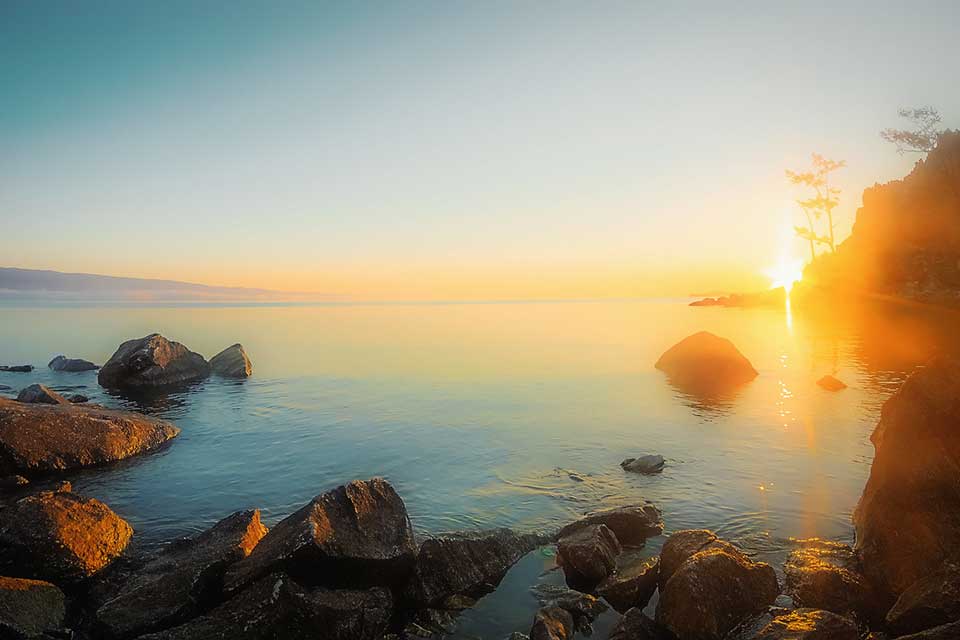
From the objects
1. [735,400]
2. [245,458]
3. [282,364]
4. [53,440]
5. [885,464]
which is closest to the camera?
[885,464]

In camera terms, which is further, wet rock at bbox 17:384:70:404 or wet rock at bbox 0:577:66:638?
wet rock at bbox 17:384:70:404

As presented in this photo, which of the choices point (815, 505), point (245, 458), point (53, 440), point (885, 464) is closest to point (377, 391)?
point (245, 458)

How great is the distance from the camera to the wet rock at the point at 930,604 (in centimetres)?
906

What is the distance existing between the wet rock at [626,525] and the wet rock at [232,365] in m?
42.6

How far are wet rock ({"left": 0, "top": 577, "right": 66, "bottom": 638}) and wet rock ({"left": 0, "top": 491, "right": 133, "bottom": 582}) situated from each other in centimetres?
129

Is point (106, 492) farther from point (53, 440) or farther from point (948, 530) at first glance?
point (948, 530)

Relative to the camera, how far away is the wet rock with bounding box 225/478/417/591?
34.6 feet

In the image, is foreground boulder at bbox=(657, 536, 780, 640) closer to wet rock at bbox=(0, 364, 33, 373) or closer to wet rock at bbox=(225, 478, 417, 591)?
wet rock at bbox=(225, 478, 417, 591)

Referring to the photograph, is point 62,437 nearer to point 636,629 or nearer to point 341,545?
point 341,545

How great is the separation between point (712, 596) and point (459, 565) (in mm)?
5825

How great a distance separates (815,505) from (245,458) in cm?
2452

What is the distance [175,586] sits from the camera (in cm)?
1070

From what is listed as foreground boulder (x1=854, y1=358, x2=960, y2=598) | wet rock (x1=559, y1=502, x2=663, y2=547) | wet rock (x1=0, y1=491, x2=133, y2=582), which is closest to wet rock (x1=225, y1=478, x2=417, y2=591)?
wet rock (x1=0, y1=491, x2=133, y2=582)

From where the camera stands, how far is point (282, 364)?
60344mm
